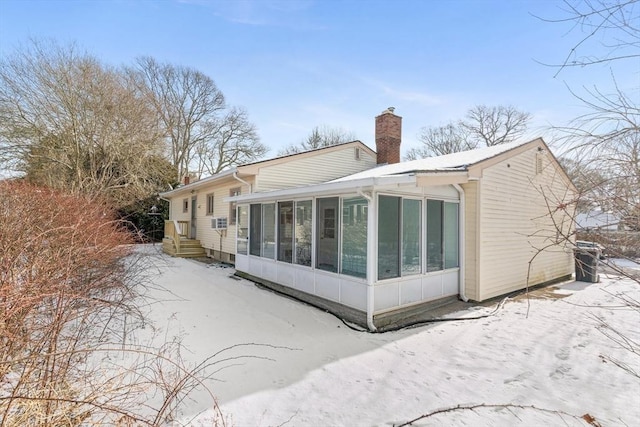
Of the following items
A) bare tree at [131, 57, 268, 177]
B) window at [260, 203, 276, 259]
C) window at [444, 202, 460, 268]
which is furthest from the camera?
bare tree at [131, 57, 268, 177]

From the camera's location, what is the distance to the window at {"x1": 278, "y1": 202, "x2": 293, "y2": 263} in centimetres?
755

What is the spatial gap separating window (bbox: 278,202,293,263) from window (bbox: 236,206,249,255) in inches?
69.8

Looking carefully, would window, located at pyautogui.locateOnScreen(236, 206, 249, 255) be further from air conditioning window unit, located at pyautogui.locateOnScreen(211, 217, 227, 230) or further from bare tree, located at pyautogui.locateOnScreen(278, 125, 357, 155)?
bare tree, located at pyautogui.locateOnScreen(278, 125, 357, 155)

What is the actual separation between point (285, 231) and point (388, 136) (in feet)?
21.7

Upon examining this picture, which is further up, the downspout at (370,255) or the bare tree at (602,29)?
the bare tree at (602,29)

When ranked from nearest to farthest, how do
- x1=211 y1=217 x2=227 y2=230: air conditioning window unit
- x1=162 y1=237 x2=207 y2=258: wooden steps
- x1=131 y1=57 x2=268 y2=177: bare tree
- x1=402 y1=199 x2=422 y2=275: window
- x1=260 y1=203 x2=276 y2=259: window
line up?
x1=402 y1=199 x2=422 y2=275: window
x1=260 y1=203 x2=276 y2=259: window
x1=211 y1=217 x2=227 y2=230: air conditioning window unit
x1=162 y1=237 x2=207 y2=258: wooden steps
x1=131 y1=57 x2=268 y2=177: bare tree

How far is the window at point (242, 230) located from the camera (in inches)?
369

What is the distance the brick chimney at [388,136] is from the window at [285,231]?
610 centimetres

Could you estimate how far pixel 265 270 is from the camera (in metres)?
8.47

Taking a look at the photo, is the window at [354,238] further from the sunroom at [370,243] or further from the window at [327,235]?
the window at [327,235]

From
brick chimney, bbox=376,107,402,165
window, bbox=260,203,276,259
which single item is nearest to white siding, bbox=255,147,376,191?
brick chimney, bbox=376,107,402,165

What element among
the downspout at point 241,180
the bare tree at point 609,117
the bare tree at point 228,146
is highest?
the bare tree at point 228,146

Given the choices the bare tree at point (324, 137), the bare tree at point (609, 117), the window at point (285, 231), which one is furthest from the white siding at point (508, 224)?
the bare tree at point (324, 137)

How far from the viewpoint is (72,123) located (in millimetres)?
14180
